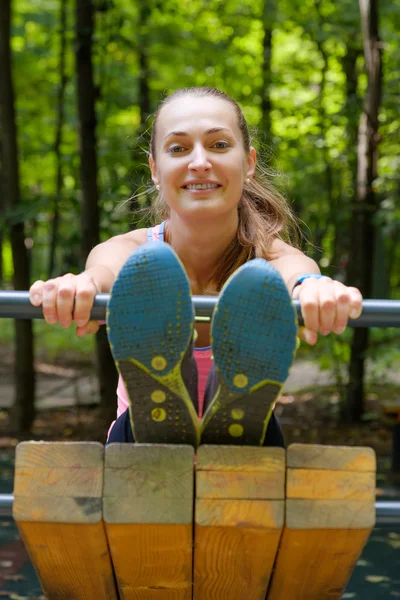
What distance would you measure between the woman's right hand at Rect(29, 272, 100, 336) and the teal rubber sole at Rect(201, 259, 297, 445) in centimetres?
27

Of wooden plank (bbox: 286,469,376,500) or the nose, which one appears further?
the nose

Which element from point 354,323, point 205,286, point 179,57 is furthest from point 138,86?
point 354,323

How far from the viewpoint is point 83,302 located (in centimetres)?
147

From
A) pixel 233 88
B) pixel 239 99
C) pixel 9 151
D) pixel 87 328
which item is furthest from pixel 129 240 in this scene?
pixel 233 88

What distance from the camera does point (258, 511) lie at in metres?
1.34

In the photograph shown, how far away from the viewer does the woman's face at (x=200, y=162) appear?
1.87 m

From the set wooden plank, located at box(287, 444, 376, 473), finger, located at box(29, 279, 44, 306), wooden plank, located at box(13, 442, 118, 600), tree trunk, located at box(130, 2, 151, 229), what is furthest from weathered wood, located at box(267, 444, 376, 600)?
tree trunk, located at box(130, 2, 151, 229)

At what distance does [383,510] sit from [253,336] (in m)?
0.65

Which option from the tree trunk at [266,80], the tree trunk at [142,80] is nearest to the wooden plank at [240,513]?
the tree trunk at [142,80]

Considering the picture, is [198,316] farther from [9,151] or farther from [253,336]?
[9,151]

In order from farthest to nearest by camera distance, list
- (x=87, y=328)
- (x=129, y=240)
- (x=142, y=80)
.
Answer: (x=142, y=80) < (x=129, y=240) < (x=87, y=328)

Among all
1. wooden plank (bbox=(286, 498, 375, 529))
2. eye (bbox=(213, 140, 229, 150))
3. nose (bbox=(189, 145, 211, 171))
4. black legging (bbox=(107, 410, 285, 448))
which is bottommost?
wooden plank (bbox=(286, 498, 375, 529))

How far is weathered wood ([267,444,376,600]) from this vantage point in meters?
1.35

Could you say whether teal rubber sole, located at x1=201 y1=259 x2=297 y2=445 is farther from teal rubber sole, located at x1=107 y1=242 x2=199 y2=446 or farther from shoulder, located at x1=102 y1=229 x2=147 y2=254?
shoulder, located at x1=102 y1=229 x2=147 y2=254
